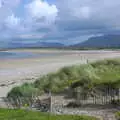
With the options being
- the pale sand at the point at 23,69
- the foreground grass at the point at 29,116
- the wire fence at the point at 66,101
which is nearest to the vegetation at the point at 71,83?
the wire fence at the point at 66,101

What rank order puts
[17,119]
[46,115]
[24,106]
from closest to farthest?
1. [17,119]
2. [46,115]
3. [24,106]

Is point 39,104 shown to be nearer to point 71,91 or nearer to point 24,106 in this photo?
point 24,106

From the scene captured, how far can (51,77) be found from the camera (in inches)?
1105

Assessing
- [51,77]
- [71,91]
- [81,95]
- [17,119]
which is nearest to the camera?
[17,119]

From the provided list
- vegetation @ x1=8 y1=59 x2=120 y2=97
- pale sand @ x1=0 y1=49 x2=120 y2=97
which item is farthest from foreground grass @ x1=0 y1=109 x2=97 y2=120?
pale sand @ x1=0 y1=49 x2=120 y2=97

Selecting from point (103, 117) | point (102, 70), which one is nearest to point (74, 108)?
point (103, 117)

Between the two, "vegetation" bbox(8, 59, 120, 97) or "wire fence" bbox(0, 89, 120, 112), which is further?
"vegetation" bbox(8, 59, 120, 97)

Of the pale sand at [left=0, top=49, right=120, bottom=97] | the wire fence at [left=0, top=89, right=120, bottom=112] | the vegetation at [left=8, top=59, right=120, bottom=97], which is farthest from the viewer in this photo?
the pale sand at [left=0, top=49, right=120, bottom=97]

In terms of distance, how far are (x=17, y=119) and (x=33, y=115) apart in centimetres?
111

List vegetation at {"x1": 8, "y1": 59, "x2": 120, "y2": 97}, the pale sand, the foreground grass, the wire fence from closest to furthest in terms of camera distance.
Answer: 1. the foreground grass
2. the wire fence
3. vegetation at {"x1": 8, "y1": 59, "x2": 120, "y2": 97}
4. the pale sand

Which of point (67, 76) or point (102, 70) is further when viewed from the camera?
point (102, 70)

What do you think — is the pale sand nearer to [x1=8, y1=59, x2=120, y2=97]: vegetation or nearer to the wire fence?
[x1=8, y1=59, x2=120, y2=97]: vegetation

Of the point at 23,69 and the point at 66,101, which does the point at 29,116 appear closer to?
the point at 66,101

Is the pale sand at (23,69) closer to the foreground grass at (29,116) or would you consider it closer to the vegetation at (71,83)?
the vegetation at (71,83)
